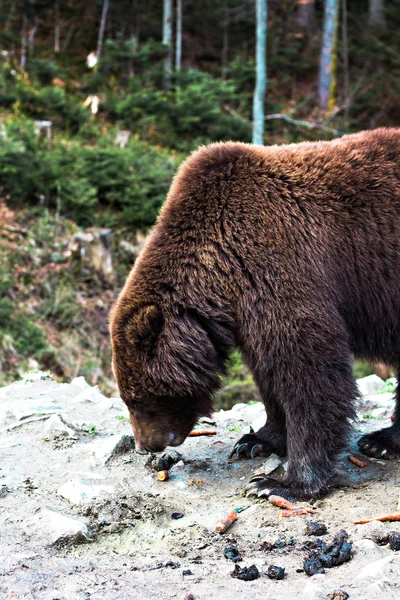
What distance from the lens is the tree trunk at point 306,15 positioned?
2564 cm

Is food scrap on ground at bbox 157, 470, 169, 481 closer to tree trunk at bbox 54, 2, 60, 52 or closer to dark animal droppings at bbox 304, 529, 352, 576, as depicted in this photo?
dark animal droppings at bbox 304, 529, 352, 576

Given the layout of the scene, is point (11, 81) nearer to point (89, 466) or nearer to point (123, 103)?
point (123, 103)

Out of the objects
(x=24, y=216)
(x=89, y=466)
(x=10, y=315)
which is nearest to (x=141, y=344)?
(x=89, y=466)

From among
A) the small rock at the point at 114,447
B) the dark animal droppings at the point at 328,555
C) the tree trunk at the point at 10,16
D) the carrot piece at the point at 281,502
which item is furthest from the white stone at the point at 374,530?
the tree trunk at the point at 10,16

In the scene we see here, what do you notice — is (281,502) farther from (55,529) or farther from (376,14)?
(376,14)

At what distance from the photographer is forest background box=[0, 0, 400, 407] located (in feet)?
34.3

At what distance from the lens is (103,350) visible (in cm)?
1039

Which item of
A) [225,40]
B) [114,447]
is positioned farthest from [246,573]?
[225,40]

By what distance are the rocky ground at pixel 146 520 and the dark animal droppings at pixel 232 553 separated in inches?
1.3

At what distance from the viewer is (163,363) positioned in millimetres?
4219

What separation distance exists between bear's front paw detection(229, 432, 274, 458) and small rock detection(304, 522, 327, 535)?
121 cm

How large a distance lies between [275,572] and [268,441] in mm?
1784

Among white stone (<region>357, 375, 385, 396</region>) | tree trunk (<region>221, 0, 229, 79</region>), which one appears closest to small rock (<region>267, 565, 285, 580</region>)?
white stone (<region>357, 375, 385, 396</region>)

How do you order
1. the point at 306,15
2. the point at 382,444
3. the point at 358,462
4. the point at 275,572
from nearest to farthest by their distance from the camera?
1. the point at 275,572
2. the point at 358,462
3. the point at 382,444
4. the point at 306,15
